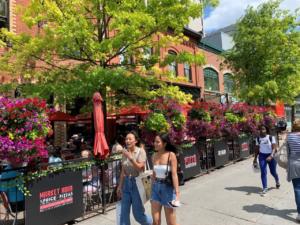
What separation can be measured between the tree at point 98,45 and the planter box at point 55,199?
3.24m

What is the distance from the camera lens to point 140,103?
10.2 meters

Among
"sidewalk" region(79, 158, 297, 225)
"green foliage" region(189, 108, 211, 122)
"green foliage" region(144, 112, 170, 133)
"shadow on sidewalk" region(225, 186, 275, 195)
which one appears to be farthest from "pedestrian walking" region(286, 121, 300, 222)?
"green foliage" region(189, 108, 211, 122)

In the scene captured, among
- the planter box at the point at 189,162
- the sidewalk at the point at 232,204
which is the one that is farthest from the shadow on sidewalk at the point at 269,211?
the planter box at the point at 189,162

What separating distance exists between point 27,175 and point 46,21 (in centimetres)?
558

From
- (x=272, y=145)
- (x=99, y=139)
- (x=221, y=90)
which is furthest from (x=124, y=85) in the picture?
(x=221, y=90)

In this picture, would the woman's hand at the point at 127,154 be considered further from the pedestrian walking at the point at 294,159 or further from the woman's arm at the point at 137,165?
the pedestrian walking at the point at 294,159

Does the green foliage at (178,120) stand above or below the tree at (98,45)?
below

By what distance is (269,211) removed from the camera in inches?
251

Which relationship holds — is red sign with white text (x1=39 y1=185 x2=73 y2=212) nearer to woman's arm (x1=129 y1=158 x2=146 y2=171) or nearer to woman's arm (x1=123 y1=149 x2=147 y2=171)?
woman's arm (x1=123 y1=149 x2=147 y2=171)

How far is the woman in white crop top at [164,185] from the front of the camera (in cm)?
434

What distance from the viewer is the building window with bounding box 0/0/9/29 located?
562 inches

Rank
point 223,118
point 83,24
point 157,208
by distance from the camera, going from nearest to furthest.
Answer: point 157,208
point 83,24
point 223,118

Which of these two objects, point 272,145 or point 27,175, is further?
point 272,145

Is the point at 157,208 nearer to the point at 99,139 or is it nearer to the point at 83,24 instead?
the point at 99,139
